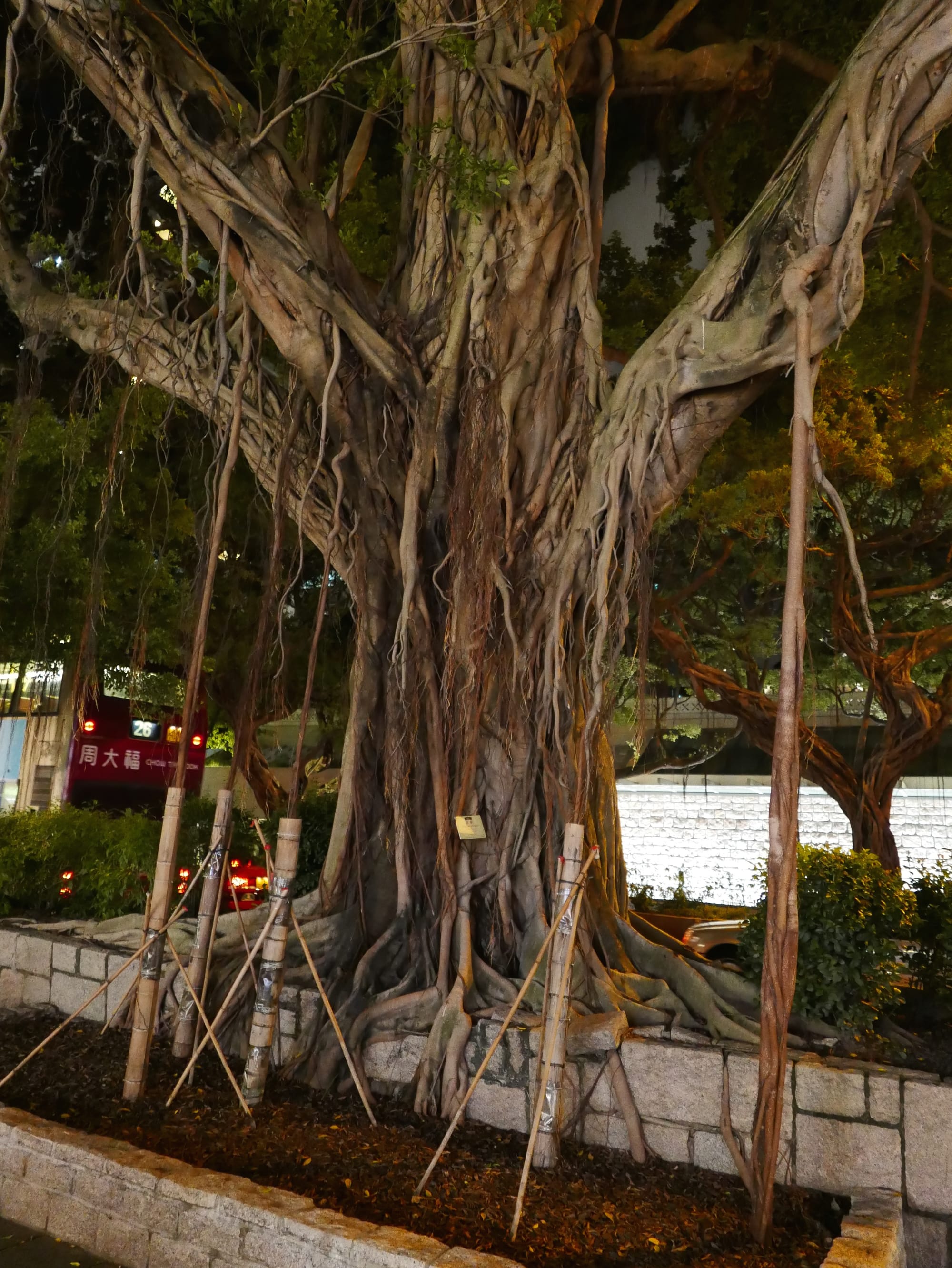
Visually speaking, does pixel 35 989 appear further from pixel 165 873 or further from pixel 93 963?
pixel 165 873

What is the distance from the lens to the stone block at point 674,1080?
126 inches

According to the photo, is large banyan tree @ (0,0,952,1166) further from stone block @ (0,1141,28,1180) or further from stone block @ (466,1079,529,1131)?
stone block @ (0,1141,28,1180)

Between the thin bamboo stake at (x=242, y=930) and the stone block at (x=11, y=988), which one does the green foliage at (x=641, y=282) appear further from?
the stone block at (x=11, y=988)

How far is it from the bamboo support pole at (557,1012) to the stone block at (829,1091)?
770mm

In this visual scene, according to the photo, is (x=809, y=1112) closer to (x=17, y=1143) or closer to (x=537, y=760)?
(x=537, y=760)

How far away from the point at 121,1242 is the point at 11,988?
253 centimetres

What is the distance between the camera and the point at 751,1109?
312cm

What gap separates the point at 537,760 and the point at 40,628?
173 inches

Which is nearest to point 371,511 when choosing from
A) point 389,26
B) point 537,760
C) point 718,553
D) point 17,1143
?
point 537,760

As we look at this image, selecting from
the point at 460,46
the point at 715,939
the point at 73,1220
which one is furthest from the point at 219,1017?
the point at 715,939

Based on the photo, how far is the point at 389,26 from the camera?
597 centimetres

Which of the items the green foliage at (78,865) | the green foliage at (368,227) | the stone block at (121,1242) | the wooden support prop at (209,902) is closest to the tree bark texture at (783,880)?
the stone block at (121,1242)

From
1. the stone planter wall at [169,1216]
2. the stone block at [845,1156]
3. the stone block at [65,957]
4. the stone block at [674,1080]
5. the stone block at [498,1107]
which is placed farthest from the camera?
the stone block at [65,957]

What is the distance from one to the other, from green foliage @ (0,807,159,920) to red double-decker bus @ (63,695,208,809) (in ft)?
11.7
